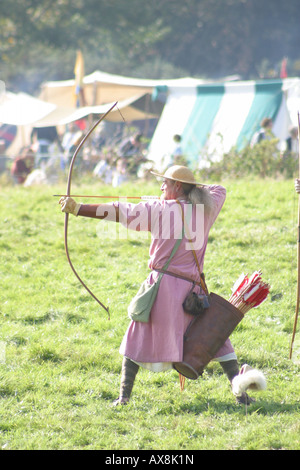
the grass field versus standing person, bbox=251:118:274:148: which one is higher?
standing person, bbox=251:118:274:148

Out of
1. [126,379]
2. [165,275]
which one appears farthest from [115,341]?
[165,275]

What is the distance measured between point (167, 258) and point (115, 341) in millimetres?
1525

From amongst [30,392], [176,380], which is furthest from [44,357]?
[176,380]

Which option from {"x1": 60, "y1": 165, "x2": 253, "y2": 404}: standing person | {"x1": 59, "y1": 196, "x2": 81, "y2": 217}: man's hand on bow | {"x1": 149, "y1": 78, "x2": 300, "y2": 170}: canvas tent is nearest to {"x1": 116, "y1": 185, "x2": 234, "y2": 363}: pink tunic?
{"x1": 60, "y1": 165, "x2": 253, "y2": 404}: standing person

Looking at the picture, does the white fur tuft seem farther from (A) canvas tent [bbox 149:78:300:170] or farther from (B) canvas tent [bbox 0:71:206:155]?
(A) canvas tent [bbox 149:78:300:170]

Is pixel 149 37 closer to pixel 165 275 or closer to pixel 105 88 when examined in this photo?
pixel 105 88

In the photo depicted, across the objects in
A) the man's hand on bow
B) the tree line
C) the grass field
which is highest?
the tree line

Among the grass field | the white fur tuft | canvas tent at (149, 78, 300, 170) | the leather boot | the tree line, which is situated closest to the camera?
the white fur tuft

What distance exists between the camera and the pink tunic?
3.94 m

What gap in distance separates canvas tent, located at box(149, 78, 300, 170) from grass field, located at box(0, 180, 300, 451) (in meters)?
3.74

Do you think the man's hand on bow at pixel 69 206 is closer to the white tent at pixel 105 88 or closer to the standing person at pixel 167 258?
the standing person at pixel 167 258

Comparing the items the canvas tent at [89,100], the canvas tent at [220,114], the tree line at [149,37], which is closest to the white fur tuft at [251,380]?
the canvas tent at [89,100]

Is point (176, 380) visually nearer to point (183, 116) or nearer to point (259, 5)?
point (183, 116)

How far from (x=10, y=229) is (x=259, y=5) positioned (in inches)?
1296
